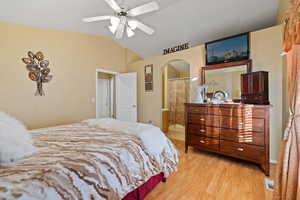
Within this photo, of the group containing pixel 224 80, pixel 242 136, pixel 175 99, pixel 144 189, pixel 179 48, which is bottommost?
pixel 144 189

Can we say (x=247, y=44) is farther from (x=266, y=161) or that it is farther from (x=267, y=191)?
(x=267, y=191)

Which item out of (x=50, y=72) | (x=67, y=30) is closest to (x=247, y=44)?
(x=67, y=30)

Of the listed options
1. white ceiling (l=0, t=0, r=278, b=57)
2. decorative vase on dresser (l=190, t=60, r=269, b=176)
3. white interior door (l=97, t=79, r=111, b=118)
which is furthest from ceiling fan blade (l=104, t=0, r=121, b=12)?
white interior door (l=97, t=79, r=111, b=118)

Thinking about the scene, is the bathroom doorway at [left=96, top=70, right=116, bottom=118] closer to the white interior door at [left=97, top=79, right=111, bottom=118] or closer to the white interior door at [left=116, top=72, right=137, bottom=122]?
→ the white interior door at [left=97, top=79, right=111, bottom=118]

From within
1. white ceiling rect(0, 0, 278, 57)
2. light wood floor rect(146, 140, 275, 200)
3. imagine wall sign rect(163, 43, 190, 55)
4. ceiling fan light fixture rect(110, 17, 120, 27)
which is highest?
white ceiling rect(0, 0, 278, 57)

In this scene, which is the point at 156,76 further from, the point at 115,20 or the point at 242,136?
the point at 242,136

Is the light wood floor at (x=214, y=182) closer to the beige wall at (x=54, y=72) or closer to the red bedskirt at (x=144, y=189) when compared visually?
the red bedskirt at (x=144, y=189)

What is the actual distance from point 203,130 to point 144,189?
1.63m

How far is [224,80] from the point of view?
2.88 m

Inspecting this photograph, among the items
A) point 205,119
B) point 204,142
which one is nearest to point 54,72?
point 205,119

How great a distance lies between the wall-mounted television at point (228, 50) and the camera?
2.60m

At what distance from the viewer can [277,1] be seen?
8.00ft

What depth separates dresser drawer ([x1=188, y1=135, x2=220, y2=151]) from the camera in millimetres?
2515

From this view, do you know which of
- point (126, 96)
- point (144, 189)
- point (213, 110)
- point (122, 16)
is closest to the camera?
point (144, 189)
